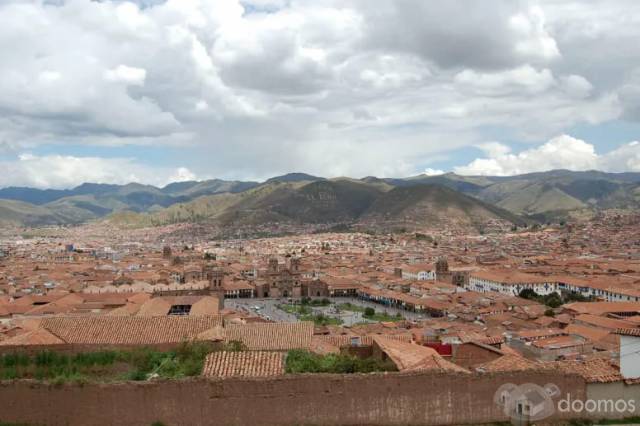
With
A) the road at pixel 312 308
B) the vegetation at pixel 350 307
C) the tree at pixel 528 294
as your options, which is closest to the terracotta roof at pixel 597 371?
the road at pixel 312 308

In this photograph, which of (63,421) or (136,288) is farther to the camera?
(136,288)

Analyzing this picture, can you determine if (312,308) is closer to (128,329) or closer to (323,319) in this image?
(323,319)

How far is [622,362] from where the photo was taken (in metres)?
14.3

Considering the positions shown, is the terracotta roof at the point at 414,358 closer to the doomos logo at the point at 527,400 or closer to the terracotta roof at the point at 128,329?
the doomos logo at the point at 527,400

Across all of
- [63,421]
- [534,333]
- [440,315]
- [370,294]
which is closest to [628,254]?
[370,294]

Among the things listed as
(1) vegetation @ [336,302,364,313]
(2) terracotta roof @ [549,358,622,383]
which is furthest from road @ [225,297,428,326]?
(2) terracotta roof @ [549,358,622,383]

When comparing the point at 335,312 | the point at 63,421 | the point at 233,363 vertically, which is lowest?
the point at 335,312

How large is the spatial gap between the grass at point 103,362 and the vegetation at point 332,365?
207 cm

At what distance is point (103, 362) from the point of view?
15453 millimetres

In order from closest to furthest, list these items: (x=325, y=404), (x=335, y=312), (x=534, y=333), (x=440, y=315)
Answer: (x=325, y=404), (x=534, y=333), (x=440, y=315), (x=335, y=312)

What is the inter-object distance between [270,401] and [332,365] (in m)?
2.19

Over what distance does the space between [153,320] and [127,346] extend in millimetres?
2036

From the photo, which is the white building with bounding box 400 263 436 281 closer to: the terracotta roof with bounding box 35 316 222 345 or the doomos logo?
the terracotta roof with bounding box 35 316 222 345

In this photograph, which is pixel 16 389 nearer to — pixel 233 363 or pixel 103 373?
pixel 103 373
